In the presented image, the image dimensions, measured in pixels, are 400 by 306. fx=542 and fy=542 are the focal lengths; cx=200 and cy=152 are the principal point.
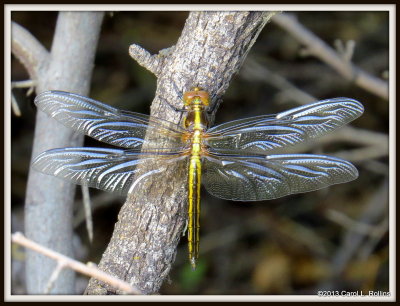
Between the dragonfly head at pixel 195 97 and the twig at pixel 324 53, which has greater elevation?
the twig at pixel 324 53

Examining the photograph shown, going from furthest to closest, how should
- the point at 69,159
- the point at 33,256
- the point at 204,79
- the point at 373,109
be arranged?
the point at 373,109 < the point at 33,256 < the point at 69,159 < the point at 204,79

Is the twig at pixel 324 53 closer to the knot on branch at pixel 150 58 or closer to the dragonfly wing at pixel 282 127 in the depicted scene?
the dragonfly wing at pixel 282 127

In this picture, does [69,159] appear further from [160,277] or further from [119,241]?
[160,277]

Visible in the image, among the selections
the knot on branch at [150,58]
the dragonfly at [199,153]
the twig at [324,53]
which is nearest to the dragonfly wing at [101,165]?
the dragonfly at [199,153]

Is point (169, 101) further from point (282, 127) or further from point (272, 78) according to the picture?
point (272, 78)

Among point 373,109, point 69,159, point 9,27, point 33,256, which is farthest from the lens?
point 373,109

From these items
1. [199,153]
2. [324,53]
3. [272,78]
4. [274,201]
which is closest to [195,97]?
[199,153]

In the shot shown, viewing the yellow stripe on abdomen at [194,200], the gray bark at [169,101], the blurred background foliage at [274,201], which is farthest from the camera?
the blurred background foliage at [274,201]

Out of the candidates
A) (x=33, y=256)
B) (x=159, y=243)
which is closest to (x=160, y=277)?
(x=159, y=243)
